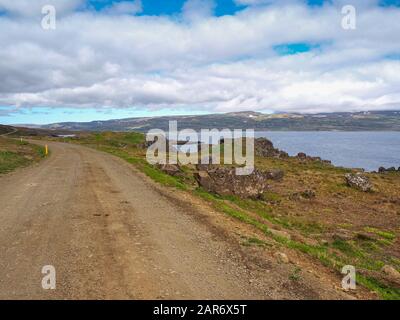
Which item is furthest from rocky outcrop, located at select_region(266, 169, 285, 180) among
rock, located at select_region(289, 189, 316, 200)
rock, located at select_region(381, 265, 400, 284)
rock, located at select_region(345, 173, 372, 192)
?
rock, located at select_region(381, 265, 400, 284)

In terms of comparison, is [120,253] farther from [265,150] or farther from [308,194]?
[265,150]

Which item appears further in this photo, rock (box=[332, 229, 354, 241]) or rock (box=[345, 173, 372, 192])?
rock (box=[345, 173, 372, 192])

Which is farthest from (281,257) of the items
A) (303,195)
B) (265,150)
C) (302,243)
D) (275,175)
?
(265,150)

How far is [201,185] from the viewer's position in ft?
93.5

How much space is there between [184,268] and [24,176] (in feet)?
68.8

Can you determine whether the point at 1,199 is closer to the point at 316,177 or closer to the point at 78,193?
the point at 78,193

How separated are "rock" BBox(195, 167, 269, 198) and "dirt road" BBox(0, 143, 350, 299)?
9.30 m

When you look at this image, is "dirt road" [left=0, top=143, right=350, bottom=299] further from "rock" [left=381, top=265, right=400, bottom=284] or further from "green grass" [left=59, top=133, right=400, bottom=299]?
"rock" [left=381, top=265, right=400, bottom=284]

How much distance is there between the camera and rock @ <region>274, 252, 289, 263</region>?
1147cm

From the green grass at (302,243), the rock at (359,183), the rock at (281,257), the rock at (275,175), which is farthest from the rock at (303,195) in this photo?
the rock at (281,257)

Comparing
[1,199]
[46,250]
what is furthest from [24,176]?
[46,250]

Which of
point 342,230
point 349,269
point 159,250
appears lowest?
point 342,230

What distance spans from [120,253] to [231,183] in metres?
19.6

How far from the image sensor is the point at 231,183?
30094 mm
